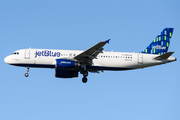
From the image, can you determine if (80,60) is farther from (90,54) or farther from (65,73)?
(65,73)

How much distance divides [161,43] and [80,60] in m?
12.9

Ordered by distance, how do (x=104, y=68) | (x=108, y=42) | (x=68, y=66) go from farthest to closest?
(x=104, y=68)
(x=68, y=66)
(x=108, y=42)

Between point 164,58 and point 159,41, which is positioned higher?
point 159,41

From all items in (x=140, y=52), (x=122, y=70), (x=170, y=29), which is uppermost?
(x=170, y=29)

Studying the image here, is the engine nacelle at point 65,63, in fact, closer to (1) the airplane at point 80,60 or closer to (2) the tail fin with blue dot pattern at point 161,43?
(1) the airplane at point 80,60

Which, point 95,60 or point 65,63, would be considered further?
point 95,60

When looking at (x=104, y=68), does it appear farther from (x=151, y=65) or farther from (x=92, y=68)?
(x=151, y=65)

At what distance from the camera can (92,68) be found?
39594mm

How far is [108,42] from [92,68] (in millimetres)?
6587

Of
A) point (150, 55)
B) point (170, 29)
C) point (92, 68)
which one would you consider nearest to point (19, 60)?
point (92, 68)

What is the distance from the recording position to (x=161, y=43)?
4347 cm

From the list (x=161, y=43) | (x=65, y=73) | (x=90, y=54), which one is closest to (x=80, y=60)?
(x=90, y=54)

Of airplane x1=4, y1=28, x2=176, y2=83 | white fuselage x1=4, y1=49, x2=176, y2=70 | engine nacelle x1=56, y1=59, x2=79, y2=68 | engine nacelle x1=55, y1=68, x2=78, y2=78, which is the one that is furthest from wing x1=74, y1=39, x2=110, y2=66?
engine nacelle x1=55, y1=68, x2=78, y2=78

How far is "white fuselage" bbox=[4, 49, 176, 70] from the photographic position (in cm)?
3884
